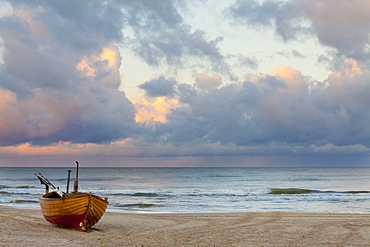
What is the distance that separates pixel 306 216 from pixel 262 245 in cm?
1122

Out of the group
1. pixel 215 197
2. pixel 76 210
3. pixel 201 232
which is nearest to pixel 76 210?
pixel 76 210

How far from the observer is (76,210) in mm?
17641

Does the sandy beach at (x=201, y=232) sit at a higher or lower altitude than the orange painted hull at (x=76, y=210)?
lower

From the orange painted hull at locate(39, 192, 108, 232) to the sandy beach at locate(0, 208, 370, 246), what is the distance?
0.43 m

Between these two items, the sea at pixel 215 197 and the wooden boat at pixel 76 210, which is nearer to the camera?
the wooden boat at pixel 76 210

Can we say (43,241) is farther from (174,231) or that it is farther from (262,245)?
(262,245)

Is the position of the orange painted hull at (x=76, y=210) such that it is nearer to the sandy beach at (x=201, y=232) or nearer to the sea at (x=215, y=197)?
the sandy beach at (x=201, y=232)

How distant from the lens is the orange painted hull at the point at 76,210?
17.6 meters

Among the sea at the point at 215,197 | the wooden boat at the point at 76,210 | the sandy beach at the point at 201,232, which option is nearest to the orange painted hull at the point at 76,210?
the wooden boat at the point at 76,210

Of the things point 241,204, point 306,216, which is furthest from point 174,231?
point 241,204

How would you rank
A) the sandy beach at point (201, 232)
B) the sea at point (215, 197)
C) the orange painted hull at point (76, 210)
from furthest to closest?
the sea at point (215, 197), the orange painted hull at point (76, 210), the sandy beach at point (201, 232)

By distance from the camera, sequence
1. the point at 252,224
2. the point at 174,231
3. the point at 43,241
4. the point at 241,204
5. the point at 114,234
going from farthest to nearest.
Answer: the point at 241,204 < the point at 252,224 < the point at 174,231 < the point at 114,234 < the point at 43,241

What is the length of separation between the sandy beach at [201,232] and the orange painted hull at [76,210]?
0.43 meters

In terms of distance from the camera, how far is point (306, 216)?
2519cm
